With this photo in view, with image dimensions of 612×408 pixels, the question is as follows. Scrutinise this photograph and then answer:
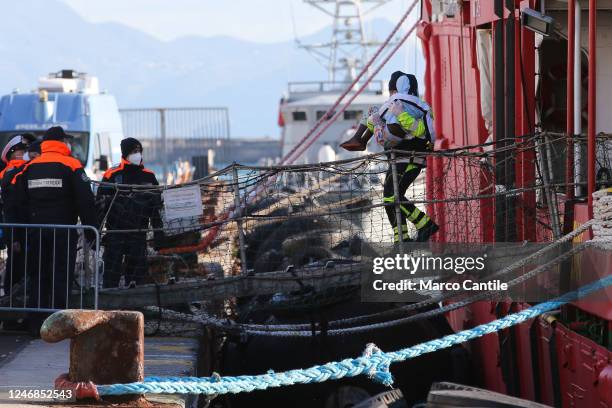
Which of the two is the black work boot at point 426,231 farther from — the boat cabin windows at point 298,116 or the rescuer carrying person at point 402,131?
the boat cabin windows at point 298,116

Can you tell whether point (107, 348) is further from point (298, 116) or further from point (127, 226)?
point (298, 116)

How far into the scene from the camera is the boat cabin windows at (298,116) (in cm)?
3525

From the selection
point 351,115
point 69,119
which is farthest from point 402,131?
point 351,115

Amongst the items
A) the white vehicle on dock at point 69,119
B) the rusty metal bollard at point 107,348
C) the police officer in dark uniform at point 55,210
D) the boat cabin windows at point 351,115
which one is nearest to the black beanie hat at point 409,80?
the police officer in dark uniform at point 55,210

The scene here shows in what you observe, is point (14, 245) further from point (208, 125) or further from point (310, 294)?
point (208, 125)

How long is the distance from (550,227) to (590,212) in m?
0.87

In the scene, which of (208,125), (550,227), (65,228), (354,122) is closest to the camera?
(550,227)

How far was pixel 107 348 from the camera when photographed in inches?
265

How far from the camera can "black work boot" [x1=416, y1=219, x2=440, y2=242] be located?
938 centimetres

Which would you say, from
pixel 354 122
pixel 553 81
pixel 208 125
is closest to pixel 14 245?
pixel 553 81

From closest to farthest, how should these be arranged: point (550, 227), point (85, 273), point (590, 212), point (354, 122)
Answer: point (590, 212) → point (550, 227) → point (85, 273) → point (354, 122)

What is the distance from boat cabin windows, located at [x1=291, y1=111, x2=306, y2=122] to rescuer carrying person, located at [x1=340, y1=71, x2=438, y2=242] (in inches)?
991

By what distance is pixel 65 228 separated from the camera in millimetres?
9242

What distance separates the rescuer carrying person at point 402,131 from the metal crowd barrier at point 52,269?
2.25 m
